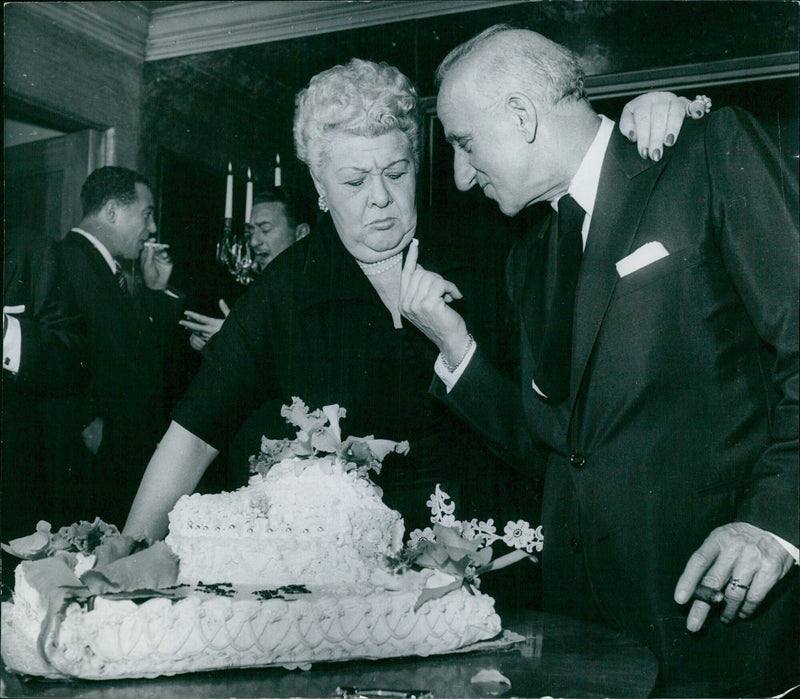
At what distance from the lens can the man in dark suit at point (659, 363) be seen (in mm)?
1501

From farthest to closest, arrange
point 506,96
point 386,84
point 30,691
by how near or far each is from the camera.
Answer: point 386,84
point 506,96
point 30,691

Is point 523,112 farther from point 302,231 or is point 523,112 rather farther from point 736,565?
point 736,565

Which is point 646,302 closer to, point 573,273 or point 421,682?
point 573,273

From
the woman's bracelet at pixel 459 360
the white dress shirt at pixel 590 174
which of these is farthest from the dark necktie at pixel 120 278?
the white dress shirt at pixel 590 174

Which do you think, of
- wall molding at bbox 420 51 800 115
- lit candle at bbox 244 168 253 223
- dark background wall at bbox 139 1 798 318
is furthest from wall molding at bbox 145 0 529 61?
lit candle at bbox 244 168 253 223

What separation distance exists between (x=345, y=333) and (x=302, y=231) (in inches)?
11.5

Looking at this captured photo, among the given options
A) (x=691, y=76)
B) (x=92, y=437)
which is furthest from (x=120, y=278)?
(x=691, y=76)

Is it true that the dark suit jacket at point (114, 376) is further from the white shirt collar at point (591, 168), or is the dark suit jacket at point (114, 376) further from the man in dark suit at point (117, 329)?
the white shirt collar at point (591, 168)

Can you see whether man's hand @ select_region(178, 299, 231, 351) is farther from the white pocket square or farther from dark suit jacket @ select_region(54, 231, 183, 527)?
the white pocket square

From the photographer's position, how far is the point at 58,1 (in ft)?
6.72

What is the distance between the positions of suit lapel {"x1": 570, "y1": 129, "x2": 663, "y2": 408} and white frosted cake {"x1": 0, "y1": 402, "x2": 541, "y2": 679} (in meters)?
0.48

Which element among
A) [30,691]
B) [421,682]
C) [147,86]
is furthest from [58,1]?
[421,682]

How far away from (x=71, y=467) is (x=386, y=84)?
1.23 metres

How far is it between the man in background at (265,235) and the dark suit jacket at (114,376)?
0.07 metres
